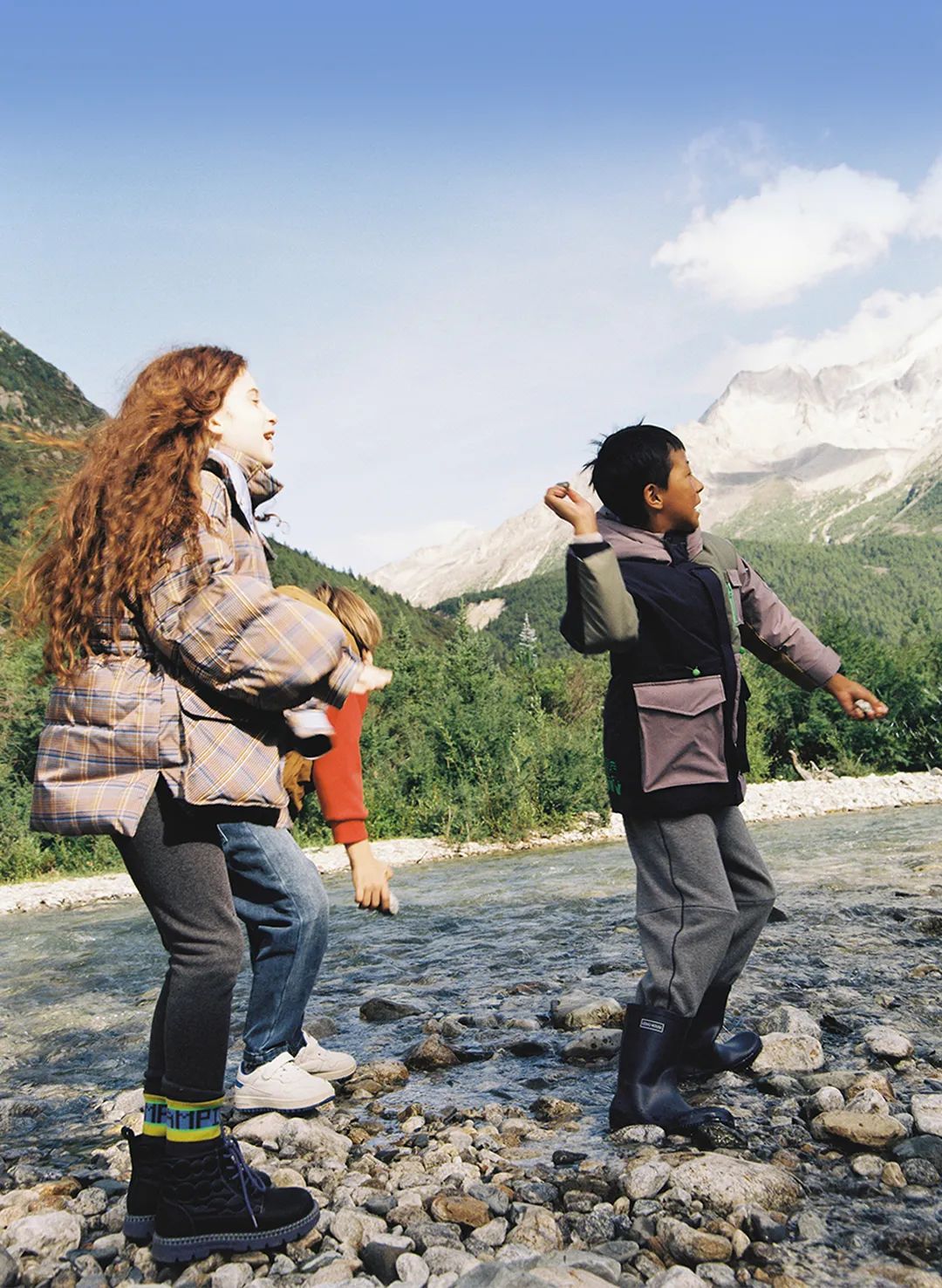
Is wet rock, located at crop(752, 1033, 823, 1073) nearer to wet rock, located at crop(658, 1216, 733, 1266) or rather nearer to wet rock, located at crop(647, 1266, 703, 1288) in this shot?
wet rock, located at crop(658, 1216, 733, 1266)

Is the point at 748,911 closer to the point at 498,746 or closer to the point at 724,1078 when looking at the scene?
the point at 724,1078

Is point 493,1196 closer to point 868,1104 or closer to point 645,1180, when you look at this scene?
point 645,1180

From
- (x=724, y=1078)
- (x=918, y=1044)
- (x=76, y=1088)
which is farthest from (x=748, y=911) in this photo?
(x=76, y=1088)

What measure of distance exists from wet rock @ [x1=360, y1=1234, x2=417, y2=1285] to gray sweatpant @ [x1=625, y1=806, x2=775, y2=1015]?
3.43ft

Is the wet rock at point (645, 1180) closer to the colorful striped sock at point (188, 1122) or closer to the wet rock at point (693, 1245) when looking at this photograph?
the wet rock at point (693, 1245)

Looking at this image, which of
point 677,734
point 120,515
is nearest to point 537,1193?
point 677,734

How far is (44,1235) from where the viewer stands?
242 centimetres

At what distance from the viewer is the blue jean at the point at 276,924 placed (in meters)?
3.14

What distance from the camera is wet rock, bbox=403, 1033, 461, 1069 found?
3.75 m

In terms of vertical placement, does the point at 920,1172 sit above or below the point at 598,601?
below

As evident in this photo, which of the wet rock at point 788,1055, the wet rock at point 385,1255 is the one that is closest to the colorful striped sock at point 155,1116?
the wet rock at point 385,1255

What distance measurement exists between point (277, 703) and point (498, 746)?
522 inches

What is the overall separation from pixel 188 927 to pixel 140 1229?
2.36 ft

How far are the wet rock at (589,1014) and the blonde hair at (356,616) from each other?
1.64 m
